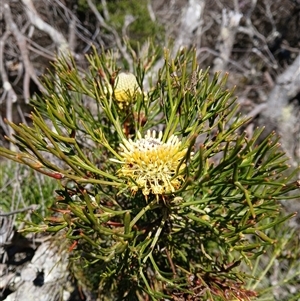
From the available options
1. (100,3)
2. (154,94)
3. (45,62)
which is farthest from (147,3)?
(154,94)

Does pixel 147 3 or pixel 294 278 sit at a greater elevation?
pixel 147 3

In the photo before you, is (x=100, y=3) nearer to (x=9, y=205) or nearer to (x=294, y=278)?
(x=9, y=205)

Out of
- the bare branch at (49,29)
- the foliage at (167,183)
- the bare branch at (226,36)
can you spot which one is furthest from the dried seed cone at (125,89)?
the bare branch at (226,36)

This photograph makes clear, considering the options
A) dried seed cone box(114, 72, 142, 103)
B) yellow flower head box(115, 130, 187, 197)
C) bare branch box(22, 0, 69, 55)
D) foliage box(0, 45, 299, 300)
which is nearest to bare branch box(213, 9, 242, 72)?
bare branch box(22, 0, 69, 55)

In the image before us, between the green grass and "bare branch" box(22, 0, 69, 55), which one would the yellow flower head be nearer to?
the green grass

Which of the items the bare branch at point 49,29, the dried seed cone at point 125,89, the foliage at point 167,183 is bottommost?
the foliage at point 167,183

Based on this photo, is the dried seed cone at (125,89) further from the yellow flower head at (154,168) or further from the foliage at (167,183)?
the yellow flower head at (154,168)

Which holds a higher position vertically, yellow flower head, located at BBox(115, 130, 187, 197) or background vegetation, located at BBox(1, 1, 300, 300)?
background vegetation, located at BBox(1, 1, 300, 300)

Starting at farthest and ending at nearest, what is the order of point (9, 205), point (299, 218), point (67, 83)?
point (299, 218)
point (9, 205)
point (67, 83)
